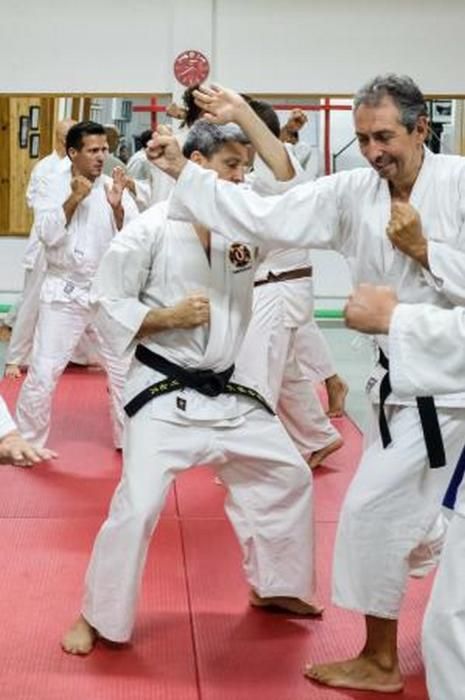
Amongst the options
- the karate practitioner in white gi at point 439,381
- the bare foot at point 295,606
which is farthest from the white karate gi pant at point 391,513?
the karate practitioner in white gi at point 439,381

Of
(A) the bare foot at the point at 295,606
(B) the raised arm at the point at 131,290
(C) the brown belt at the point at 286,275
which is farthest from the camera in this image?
(C) the brown belt at the point at 286,275

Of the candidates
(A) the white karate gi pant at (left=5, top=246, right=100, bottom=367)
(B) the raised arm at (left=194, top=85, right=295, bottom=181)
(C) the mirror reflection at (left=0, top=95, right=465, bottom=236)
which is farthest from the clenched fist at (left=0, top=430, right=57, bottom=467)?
(C) the mirror reflection at (left=0, top=95, right=465, bottom=236)

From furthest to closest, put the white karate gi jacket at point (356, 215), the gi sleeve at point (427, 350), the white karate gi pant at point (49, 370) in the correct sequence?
the white karate gi pant at point (49, 370) < the white karate gi jacket at point (356, 215) < the gi sleeve at point (427, 350)

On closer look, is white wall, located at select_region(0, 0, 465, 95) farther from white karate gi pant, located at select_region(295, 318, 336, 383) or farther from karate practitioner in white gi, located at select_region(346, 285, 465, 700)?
karate practitioner in white gi, located at select_region(346, 285, 465, 700)

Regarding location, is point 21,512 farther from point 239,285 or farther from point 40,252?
point 40,252

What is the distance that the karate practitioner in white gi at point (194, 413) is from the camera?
3.22 metres

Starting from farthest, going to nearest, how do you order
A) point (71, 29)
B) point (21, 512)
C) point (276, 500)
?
point (71, 29)
point (21, 512)
point (276, 500)

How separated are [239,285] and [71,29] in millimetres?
7223

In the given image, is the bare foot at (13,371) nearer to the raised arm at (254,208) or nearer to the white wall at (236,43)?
the white wall at (236,43)

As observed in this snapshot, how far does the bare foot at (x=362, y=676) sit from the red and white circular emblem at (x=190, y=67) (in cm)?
751

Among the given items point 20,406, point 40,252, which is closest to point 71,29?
point 40,252

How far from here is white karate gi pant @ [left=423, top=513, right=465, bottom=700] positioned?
220 cm

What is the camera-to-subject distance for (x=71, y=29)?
32.8 ft

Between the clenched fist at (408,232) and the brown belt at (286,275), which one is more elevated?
the clenched fist at (408,232)
